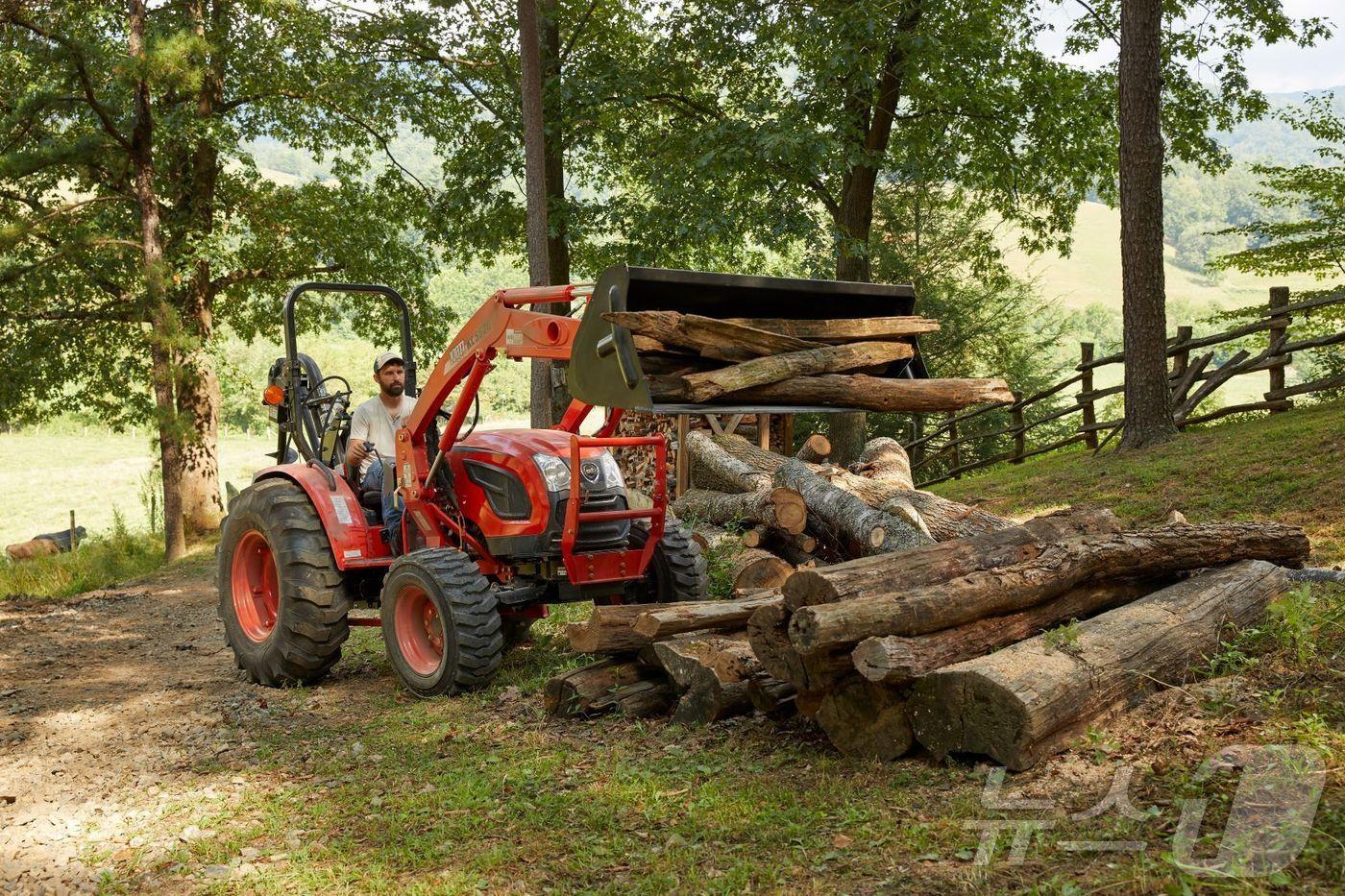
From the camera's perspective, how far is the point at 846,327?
5.63m

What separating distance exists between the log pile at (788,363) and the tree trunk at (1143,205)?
300 inches

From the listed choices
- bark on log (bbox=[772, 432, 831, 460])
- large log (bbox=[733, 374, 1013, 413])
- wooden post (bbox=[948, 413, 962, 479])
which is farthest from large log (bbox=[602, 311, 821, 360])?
wooden post (bbox=[948, 413, 962, 479])

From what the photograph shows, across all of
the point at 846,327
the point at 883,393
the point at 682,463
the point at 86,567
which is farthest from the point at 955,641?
the point at 86,567

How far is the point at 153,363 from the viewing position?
1614 cm

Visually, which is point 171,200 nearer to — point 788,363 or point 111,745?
point 111,745

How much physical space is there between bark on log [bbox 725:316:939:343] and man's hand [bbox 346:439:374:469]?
3272mm

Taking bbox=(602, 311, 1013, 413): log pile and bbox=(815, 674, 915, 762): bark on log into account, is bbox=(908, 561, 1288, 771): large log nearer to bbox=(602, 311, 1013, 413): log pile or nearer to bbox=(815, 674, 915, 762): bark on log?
bbox=(815, 674, 915, 762): bark on log

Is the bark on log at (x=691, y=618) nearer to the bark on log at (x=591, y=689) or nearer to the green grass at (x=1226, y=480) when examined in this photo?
the bark on log at (x=591, y=689)

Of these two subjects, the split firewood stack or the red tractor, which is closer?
the split firewood stack

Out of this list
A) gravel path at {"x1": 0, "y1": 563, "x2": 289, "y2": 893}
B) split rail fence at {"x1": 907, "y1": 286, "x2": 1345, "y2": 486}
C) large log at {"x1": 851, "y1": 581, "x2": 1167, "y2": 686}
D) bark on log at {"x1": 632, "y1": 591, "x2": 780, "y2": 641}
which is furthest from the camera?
split rail fence at {"x1": 907, "y1": 286, "x2": 1345, "y2": 486}

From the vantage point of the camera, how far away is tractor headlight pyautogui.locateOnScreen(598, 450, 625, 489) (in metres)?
6.93

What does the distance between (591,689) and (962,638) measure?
201cm

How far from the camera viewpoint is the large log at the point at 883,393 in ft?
17.3

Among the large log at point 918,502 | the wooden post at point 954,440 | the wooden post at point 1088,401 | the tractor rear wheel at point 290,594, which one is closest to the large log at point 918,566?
the large log at point 918,502
